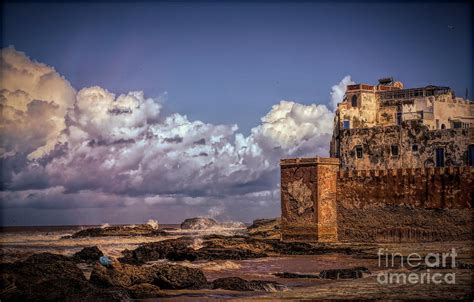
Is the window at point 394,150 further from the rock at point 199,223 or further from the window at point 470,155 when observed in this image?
the rock at point 199,223

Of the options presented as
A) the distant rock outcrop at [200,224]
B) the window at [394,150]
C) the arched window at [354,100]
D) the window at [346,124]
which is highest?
the arched window at [354,100]

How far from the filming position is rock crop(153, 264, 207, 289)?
18.5 m

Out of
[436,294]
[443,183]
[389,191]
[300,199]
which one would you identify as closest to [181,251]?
[300,199]

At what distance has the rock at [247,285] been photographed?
17.8m

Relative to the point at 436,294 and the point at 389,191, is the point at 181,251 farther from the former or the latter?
the point at 436,294

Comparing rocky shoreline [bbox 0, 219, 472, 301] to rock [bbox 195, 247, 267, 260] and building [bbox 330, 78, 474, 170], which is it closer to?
rock [bbox 195, 247, 267, 260]

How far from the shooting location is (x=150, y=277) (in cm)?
1878

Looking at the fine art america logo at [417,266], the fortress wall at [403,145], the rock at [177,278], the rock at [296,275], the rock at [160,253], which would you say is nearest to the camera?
the fine art america logo at [417,266]

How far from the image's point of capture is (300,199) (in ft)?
106

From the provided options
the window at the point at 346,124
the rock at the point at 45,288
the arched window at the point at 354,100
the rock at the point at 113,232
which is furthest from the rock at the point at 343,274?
the rock at the point at 113,232

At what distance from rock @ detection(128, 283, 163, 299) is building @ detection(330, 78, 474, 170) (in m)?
27.0

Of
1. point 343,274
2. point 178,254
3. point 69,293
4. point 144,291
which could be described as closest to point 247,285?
point 144,291

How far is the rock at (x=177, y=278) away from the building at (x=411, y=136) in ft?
83.0

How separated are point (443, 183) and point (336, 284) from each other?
1410 centimetres
